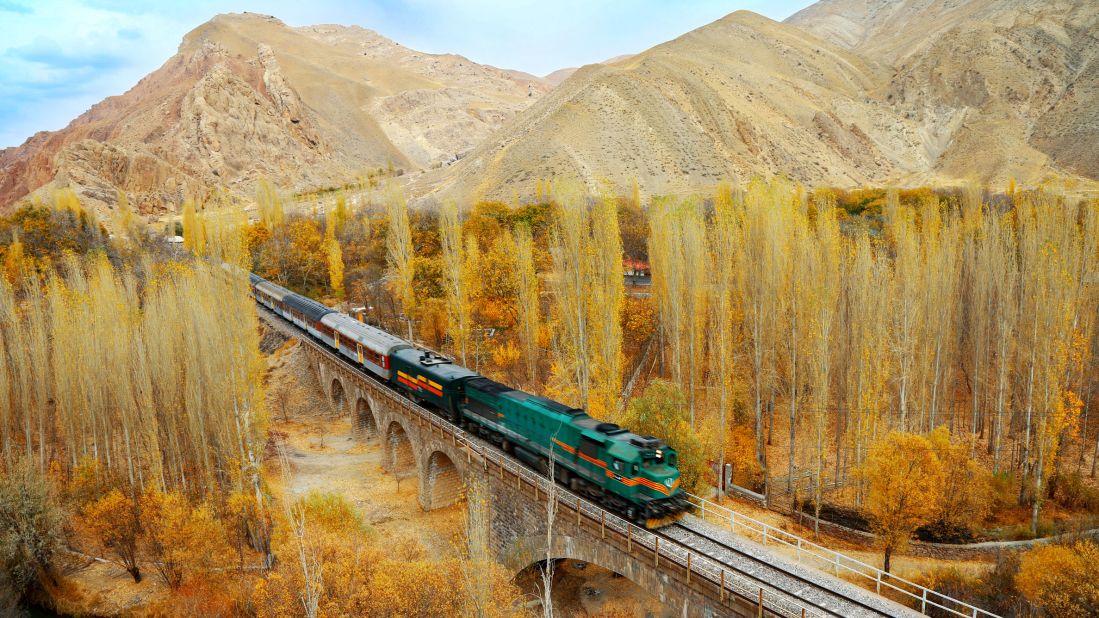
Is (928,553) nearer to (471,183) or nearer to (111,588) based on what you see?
(111,588)

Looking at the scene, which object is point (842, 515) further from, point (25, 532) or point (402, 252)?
point (25, 532)

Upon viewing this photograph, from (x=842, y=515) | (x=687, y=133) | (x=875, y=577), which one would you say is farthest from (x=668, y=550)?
(x=687, y=133)

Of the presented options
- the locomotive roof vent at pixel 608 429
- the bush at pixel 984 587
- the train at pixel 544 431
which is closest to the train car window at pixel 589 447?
the train at pixel 544 431

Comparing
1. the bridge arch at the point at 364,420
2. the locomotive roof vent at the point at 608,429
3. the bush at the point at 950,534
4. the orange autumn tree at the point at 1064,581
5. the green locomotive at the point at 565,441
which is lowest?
the bush at the point at 950,534

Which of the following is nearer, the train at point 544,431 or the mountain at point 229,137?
the train at point 544,431

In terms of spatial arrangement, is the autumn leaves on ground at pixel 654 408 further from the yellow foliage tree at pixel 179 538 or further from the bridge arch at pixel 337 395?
the bridge arch at pixel 337 395
